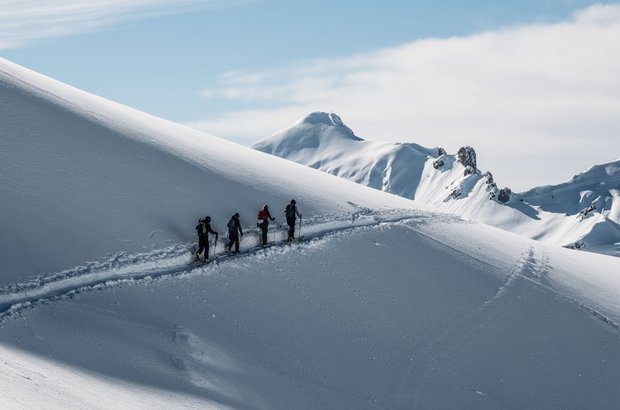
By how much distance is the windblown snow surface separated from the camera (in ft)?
64.0

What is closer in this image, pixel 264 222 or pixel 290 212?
pixel 264 222

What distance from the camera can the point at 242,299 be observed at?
24.5m

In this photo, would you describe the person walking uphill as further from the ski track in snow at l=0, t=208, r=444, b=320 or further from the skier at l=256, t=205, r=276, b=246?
the skier at l=256, t=205, r=276, b=246

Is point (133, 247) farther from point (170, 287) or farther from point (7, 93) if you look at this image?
point (7, 93)

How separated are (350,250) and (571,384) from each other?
31.6 ft

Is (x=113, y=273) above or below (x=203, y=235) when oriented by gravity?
below

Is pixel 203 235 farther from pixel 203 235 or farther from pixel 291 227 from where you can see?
pixel 291 227

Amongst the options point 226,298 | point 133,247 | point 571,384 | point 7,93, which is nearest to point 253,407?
point 226,298

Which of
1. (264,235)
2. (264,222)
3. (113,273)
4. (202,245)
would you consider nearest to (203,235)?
(202,245)

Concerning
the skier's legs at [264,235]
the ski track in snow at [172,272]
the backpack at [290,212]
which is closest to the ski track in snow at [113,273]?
the ski track in snow at [172,272]

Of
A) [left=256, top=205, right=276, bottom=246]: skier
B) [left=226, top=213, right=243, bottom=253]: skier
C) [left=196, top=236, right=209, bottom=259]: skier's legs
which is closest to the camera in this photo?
[left=196, top=236, right=209, bottom=259]: skier's legs

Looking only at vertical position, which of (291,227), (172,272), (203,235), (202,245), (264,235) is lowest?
(172,272)

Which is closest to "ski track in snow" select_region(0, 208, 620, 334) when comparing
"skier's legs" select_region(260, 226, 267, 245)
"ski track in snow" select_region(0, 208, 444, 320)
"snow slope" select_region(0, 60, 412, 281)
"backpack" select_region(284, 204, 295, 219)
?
"ski track in snow" select_region(0, 208, 444, 320)

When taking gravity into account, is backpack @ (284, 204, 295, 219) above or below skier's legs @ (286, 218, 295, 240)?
above
